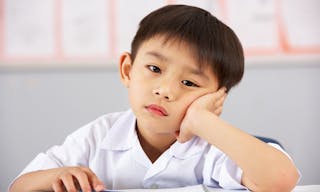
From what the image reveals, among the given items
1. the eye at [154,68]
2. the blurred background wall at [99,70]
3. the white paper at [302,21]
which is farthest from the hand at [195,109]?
the white paper at [302,21]

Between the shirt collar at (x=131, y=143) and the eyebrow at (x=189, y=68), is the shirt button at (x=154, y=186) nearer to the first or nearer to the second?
the shirt collar at (x=131, y=143)

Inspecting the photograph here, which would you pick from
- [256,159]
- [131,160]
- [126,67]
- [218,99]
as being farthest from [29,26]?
[256,159]

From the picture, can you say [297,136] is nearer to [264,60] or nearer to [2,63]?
[264,60]

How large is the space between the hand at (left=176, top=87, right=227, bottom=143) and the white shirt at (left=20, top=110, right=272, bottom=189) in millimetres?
80

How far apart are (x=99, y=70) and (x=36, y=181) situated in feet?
2.79

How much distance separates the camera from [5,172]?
5.55 feet

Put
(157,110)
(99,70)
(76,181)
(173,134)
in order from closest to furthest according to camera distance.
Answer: (76,181), (157,110), (173,134), (99,70)

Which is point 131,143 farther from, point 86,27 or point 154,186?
point 86,27

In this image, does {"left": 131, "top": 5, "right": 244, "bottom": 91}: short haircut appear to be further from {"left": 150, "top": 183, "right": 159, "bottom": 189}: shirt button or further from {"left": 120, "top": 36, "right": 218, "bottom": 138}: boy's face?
{"left": 150, "top": 183, "right": 159, "bottom": 189}: shirt button

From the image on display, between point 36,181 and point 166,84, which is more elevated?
point 166,84

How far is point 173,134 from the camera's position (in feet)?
3.33

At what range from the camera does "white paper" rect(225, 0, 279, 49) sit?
1.69 metres

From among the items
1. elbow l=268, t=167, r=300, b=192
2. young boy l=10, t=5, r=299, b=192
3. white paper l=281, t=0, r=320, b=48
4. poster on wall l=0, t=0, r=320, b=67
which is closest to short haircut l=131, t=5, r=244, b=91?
young boy l=10, t=5, r=299, b=192

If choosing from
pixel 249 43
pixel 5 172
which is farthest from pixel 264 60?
pixel 5 172
